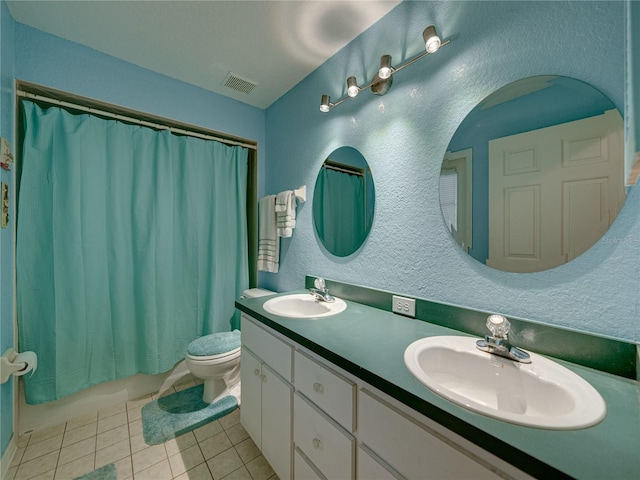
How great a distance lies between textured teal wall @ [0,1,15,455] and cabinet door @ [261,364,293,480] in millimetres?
1377

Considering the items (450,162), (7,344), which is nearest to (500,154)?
(450,162)

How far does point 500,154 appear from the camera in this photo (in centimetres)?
100

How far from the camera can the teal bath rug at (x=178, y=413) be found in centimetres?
156

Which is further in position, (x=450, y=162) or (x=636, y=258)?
(x=450, y=162)

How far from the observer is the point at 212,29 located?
1.51 m

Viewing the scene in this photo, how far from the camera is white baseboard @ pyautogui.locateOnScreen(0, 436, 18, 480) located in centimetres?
127

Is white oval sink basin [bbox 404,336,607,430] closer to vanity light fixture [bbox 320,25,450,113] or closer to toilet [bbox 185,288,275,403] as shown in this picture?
vanity light fixture [bbox 320,25,450,113]

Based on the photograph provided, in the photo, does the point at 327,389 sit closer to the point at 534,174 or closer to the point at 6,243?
the point at 534,174

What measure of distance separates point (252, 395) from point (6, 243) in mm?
1599

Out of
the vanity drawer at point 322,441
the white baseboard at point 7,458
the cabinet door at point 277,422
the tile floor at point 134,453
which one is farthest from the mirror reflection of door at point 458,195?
the white baseboard at point 7,458

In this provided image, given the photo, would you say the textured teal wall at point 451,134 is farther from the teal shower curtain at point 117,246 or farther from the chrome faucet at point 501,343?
the teal shower curtain at point 117,246

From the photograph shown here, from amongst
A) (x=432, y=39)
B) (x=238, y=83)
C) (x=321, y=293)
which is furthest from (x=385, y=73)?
(x=238, y=83)

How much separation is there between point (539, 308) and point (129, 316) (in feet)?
8.03

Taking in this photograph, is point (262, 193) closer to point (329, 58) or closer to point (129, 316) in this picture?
point (329, 58)
